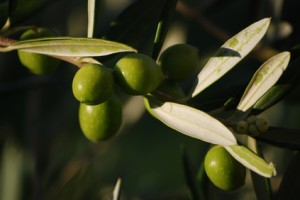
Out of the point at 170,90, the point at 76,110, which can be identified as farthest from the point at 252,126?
the point at 76,110

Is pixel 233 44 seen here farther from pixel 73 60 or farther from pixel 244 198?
pixel 244 198

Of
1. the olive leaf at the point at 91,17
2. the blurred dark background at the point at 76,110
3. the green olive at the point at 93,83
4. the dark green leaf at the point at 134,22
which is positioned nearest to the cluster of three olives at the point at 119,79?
the green olive at the point at 93,83

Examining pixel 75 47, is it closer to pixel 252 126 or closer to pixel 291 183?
pixel 252 126

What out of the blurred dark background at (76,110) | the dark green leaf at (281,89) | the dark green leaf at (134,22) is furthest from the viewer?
the blurred dark background at (76,110)

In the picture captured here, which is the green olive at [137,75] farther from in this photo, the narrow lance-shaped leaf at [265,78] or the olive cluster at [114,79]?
the narrow lance-shaped leaf at [265,78]

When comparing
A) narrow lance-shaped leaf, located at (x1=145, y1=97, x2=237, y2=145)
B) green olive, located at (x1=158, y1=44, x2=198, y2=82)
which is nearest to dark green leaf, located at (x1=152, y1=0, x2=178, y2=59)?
green olive, located at (x1=158, y1=44, x2=198, y2=82)

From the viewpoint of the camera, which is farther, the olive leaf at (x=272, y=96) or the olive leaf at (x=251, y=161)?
the olive leaf at (x=272, y=96)
